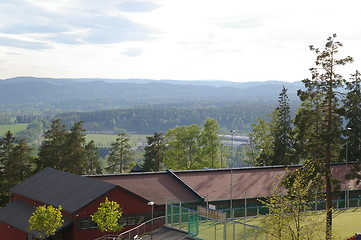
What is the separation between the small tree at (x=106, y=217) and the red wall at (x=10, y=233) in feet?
34.1

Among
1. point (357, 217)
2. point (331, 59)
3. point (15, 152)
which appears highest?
point (331, 59)

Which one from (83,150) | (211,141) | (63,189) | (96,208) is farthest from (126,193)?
(83,150)

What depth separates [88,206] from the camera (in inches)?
1908

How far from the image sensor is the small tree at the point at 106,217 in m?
45.6

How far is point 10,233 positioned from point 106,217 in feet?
49.0

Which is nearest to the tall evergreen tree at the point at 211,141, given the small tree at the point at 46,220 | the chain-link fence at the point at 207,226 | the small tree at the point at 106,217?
the chain-link fence at the point at 207,226

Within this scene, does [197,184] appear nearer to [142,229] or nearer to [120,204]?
[142,229]

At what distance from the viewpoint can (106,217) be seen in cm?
4566

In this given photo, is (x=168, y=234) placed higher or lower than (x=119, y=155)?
lower

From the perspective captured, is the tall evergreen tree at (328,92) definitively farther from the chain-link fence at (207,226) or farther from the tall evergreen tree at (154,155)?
the tall evergreen tree at (154,155)

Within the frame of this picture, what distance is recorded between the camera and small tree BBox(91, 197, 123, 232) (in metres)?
45.6

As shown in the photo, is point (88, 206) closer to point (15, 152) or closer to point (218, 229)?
point (218, 229)

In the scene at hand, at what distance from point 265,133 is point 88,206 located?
47.8 metres

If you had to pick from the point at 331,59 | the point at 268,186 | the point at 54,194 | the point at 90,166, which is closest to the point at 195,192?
the point at 268,186
